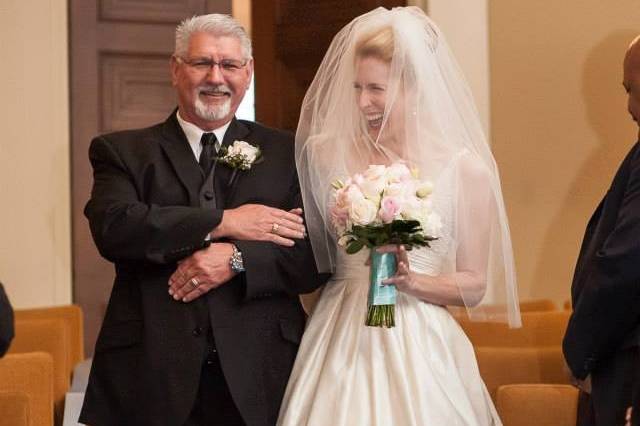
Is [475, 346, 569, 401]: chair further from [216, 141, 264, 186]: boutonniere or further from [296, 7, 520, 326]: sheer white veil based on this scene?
[216, 141, 264, 186]: boutonniere

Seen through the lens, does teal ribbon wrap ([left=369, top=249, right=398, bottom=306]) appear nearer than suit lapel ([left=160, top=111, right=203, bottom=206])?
Yes

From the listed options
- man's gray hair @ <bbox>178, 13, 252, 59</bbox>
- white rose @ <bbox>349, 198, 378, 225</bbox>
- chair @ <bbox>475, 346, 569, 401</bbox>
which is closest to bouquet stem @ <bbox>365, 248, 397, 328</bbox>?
white rose @ <bbox>349, 198, 378, 225</bbox>

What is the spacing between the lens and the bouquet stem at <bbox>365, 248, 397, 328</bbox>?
3648 millimetres

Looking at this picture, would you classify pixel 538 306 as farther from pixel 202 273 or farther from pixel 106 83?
pixel 202 273

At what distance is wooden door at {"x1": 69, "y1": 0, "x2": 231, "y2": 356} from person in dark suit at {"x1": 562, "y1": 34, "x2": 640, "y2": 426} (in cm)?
450

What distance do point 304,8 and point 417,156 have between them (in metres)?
5.48

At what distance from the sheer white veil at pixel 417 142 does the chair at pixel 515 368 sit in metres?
0.67

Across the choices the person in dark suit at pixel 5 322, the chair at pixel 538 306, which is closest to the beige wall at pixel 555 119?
the chair at pixel 538 306

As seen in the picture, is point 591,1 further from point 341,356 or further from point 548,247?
point 341,356

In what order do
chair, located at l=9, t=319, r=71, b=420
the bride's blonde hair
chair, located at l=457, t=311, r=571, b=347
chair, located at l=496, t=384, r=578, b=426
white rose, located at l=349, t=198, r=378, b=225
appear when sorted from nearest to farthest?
1. white rose, located at l=349, t=198, r=378, b=225
2. the bride's blonde hair
3. chair, located at l=496, t=384, r=578, b=426
4. chair, located at l=457, t=311, r=571, b=347
5. chair, located at l=9, t=319, r=71, b=420

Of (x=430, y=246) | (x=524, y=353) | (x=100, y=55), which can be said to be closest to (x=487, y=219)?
(x=430, y=246)

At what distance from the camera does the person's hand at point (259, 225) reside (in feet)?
11.9

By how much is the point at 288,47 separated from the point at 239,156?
5.64 m

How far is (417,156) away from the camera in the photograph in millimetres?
3900
